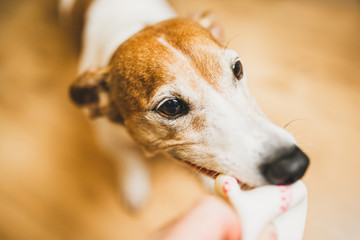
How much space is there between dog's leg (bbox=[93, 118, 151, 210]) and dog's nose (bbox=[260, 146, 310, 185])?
4.02 ft

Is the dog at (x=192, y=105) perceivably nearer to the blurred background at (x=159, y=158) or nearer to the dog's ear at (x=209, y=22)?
the dog's ear at (x=209, y=22)

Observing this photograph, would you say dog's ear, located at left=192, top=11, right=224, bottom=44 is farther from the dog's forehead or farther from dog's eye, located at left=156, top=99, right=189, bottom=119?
dog's eye, located at left=156, top=99, right=189, bottom=119

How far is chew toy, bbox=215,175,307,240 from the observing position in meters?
0.89

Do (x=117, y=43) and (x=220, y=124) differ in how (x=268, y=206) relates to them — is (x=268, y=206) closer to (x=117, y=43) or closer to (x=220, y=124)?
(x=220, y=124)

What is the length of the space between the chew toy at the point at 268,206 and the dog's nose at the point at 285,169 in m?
0.03

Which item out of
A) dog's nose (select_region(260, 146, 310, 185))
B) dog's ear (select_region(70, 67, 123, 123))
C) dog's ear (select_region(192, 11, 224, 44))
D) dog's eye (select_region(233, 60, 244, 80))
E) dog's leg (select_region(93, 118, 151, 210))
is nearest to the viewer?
dog's nose (select_region(260, 146, 310, 185))

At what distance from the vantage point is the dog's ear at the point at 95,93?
1.60 metres

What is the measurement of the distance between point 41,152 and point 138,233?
49.7 inches

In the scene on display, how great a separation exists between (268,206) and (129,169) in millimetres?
1505

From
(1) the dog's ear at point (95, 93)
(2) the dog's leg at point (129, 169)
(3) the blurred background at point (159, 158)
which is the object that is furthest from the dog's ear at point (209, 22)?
(2) the dog's leg at point (129, 169)

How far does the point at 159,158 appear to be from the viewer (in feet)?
7.91

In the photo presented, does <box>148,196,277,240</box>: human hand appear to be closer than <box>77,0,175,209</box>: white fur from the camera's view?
Yes

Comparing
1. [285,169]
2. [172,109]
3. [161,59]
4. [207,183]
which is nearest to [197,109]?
[172,109]

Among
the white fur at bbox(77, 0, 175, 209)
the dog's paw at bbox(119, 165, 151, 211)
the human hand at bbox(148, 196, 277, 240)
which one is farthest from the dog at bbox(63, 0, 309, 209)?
the dog's paw at bbox(119, 165, 151, 211)
